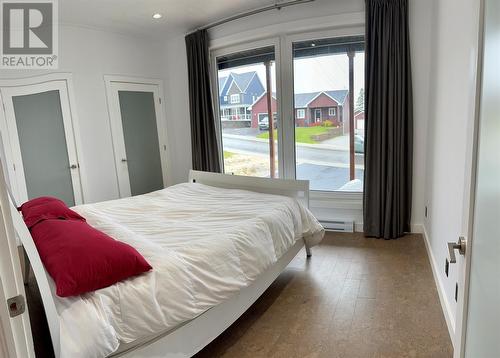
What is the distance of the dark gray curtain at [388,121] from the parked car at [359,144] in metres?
0.22

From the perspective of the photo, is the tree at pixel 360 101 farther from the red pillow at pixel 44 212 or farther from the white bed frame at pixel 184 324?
the red pillow at pixel 44 212

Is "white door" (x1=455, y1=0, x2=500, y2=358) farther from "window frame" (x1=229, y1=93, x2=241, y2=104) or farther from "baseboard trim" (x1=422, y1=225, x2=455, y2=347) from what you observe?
"window frame" (x1=229, y1=93, x2=241, y2=104)

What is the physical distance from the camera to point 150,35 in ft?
16.5

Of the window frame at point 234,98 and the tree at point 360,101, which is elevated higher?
the window frame at point 234,98

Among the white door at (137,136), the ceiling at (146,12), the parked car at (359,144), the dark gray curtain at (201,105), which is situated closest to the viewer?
the ceiling at (146,12)

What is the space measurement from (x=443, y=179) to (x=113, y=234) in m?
2.45

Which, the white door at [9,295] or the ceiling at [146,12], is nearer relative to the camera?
the white door at [9,295]

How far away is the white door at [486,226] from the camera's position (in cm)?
88

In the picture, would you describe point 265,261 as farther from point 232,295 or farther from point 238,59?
point 238,59

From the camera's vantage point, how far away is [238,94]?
476cm

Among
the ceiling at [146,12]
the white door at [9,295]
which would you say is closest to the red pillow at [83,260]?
the white door at [9,295]

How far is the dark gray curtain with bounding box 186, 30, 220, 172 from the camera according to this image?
473 cm

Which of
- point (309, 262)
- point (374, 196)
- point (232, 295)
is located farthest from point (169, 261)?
point (374, 196)

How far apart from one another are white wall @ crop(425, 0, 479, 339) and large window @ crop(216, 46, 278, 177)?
193 cm
